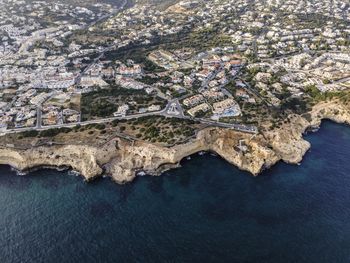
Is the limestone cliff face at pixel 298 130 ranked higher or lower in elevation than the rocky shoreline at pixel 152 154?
higher

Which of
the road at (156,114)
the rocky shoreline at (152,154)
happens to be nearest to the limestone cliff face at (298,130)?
the rocky shoreline at (152,154)

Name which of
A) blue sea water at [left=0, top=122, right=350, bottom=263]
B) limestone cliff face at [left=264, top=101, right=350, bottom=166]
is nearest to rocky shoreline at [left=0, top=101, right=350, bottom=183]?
limestone cliff face at [left=264, top=101, right=350, bottom=166]

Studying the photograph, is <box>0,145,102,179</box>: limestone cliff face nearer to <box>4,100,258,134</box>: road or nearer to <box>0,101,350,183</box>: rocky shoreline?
<box>0,101,350,183</box>: rocky shoreline

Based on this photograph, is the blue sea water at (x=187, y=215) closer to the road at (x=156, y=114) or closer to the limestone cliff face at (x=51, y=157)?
the limestone cliff face at (x=51, y=157)

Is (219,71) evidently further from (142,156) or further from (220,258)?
(220,258)

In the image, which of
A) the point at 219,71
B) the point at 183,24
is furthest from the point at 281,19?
the point at 219,71

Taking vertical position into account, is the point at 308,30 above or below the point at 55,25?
above

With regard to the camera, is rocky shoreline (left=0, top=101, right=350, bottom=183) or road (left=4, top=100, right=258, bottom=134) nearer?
rocky shoreline (left=0, top=101, right=350, bottom=183)
